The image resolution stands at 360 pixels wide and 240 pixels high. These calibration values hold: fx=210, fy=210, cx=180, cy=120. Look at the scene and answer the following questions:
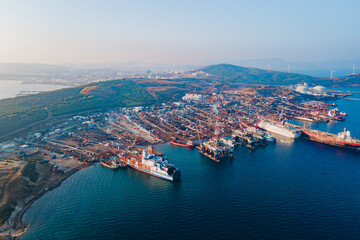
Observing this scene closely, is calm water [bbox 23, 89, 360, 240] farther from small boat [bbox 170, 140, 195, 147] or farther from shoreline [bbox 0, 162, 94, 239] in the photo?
small boat [bbox 170, 140, 195, 147]

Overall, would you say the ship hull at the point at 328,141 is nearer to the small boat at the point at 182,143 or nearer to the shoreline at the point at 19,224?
the small boat at the point at 182,143

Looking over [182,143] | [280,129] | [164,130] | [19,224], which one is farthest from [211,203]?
[280,129]

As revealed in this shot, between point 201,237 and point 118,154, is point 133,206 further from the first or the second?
point 118,154

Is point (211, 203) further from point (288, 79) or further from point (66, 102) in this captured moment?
point (288, 79)

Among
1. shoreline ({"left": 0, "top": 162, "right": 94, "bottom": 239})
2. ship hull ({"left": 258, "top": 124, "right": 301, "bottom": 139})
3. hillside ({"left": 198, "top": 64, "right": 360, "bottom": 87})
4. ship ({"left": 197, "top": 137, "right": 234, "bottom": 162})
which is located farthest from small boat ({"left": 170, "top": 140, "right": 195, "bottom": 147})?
hillside ({"left": 198, "top": 64, "right": 360, "bottom": 87})

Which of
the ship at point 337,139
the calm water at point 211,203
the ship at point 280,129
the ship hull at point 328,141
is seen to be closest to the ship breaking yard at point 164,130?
the ship at point 280,129

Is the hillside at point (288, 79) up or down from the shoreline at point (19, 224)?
up
